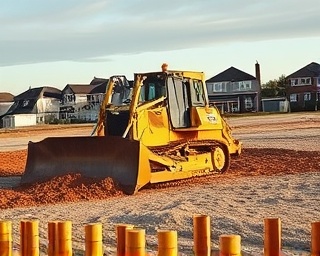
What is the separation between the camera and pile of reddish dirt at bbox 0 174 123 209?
525 inches

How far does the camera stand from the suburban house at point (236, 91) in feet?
339

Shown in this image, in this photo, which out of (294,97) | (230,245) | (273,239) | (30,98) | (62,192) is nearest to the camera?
(230,245)

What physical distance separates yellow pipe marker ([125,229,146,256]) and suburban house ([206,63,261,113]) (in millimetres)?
97341

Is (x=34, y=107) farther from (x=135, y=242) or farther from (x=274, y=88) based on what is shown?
(x=135, y=242)

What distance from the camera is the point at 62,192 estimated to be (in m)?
13.8

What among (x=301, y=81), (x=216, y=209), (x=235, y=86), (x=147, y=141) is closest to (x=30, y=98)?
(x=235, y=86)

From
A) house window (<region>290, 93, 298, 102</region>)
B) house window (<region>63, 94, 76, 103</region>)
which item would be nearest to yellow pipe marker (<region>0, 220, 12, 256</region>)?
house window (<region>290, 93, 298, 102</region>)

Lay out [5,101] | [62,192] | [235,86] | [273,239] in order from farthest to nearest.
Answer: [5,101]
[235,86]
[62,192]
[273,239]

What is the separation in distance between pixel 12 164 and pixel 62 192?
951 centimetres

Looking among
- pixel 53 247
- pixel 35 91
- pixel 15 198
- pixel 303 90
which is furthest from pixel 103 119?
pixel 35 91

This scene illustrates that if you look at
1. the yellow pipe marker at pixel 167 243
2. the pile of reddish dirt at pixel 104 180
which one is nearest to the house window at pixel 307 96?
the pile of reddish dirt at pixel 104 180

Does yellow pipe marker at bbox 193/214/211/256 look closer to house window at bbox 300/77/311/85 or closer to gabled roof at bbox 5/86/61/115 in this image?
house window at bbox 300/77/311/85

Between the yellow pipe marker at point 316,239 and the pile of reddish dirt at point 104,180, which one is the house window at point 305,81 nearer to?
the pile of reddish dirt at point 104,180

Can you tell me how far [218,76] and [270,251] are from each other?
10463cm
